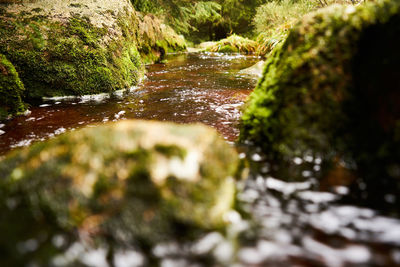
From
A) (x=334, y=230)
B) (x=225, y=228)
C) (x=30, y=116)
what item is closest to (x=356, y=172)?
(x=334, y=230)

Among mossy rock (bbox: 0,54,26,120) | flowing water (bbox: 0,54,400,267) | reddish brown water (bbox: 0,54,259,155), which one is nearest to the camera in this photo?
flowing water (bbox: 0,54,400,267)

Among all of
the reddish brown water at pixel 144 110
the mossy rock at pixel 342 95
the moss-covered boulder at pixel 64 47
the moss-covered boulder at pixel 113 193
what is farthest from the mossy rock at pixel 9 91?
the mossy rock at pixel 342 95

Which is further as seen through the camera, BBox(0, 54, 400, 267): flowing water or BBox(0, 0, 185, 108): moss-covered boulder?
A: BBox(0, 0, 185, 108): moss-covered boulder

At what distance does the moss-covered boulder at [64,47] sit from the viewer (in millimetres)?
4234

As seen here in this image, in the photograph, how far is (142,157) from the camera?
1184 millimetres

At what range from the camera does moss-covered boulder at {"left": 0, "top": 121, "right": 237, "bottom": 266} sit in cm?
105

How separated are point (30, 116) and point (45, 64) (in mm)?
1395

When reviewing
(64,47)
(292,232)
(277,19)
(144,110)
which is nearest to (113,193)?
(292,232)

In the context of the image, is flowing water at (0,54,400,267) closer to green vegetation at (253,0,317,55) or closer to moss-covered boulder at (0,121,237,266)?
moss-covered boulder at (0,121,237,266)

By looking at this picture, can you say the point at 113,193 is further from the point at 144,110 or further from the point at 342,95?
the point at 144,110

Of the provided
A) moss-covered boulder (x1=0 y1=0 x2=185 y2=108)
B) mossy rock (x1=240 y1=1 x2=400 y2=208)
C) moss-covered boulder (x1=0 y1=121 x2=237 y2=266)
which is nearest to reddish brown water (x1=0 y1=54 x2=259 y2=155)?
moss-covered boulder (x1=0 y1=0 x2=185 y2=108)

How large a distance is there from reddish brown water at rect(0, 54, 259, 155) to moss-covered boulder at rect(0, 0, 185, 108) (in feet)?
1.29

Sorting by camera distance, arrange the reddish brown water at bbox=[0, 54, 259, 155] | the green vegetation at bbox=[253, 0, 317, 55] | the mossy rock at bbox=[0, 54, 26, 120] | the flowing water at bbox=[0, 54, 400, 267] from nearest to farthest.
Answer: the flowing water at bbox=[0, 54, 400, 267]
the reddish brown water at bbox=[0, 54, 259, 155]
the mossy rock at bbox=[0, 54, 26, 120]
the green vegetation at bbox=[253, 0, 317, 55]

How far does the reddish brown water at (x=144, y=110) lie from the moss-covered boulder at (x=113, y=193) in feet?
4.33
